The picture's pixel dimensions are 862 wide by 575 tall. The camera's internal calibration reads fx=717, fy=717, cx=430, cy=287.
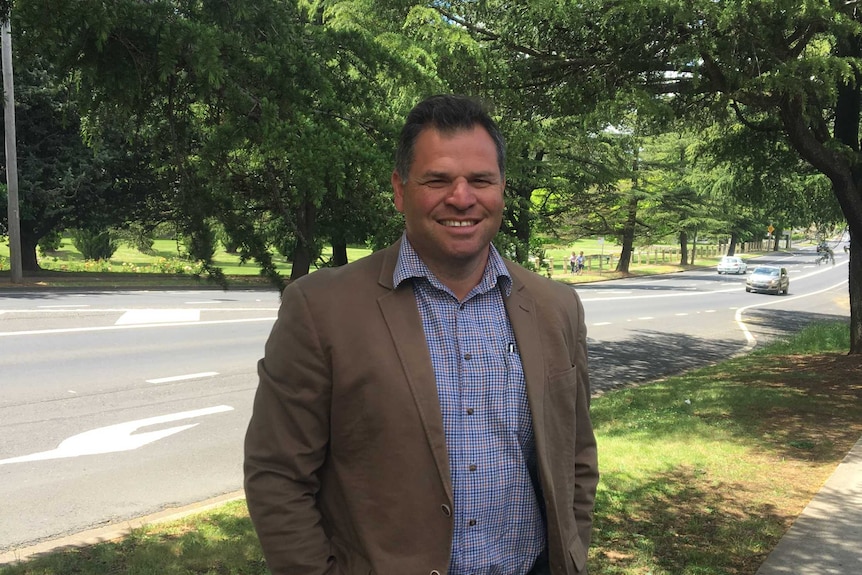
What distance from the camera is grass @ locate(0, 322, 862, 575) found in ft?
13.3

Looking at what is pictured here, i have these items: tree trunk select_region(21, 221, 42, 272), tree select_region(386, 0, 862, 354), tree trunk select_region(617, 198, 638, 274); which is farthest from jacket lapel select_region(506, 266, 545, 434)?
tree trunk select_region(617, 198, 638, 274)

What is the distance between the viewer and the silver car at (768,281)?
3036 centimetres

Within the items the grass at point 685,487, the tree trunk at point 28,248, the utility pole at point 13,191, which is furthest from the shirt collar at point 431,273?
the tree trunk at point 28,248

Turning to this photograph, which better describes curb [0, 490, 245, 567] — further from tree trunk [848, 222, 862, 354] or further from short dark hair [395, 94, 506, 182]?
tree trunk [848, 222, 862, 354]

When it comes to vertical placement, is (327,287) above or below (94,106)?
below

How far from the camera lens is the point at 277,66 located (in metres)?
3.14

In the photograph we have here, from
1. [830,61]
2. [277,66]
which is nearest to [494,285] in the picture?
[277,66]

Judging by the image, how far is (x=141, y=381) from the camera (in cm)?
908

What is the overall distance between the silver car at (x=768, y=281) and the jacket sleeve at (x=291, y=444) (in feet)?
105

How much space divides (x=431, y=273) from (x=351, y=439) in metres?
0.44

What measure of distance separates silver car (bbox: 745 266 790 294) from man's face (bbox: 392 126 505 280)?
1252 inches

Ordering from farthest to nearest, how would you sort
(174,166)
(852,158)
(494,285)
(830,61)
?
(852,158) → (830,61) → (174,166) → (494,285)

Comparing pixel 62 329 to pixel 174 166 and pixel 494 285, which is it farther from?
pixel 494 285

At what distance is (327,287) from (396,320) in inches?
7.1
